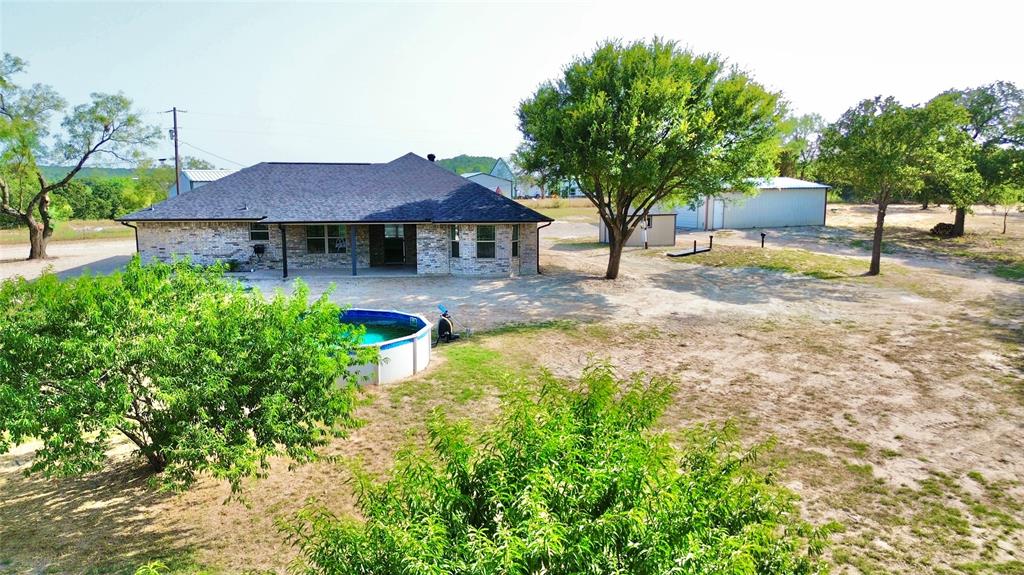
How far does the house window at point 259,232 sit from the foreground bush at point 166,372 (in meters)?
19.6

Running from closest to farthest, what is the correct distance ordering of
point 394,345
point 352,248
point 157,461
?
point 157,461
point 394,345
point 352,248

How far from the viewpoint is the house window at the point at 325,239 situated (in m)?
27.2

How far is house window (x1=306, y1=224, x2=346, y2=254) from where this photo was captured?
27.2m

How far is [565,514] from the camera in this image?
4051 mm

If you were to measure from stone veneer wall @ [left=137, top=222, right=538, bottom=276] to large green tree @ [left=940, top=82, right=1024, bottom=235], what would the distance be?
18734mm

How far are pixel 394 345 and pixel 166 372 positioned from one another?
6143 mm

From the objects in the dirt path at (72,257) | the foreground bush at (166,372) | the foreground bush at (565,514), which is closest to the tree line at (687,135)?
the foreground bush at (166,372)

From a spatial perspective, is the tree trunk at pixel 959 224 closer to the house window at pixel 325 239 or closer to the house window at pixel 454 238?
Answer: the house window at pixel 454 238

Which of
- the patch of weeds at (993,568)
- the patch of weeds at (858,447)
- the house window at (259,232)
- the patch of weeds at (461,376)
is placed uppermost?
the house window at (259,232)

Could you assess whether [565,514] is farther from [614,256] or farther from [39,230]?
[39,230]

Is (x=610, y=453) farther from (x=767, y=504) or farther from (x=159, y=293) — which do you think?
(x=159, y=293)

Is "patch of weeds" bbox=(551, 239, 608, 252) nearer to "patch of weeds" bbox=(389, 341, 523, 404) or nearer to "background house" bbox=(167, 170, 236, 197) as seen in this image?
"patch of weeds" bbox=(389, 341, 523, 404)

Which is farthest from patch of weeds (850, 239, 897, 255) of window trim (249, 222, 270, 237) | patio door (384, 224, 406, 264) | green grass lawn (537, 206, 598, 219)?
window trim (249, 222, 270, 237)

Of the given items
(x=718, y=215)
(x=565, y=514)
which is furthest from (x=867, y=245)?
(x=565, y=514)
